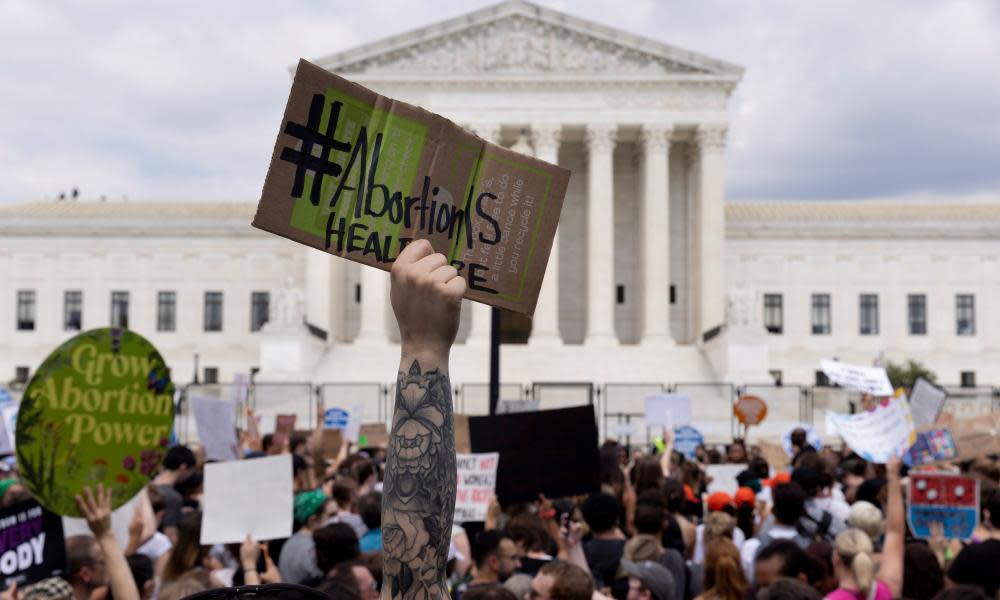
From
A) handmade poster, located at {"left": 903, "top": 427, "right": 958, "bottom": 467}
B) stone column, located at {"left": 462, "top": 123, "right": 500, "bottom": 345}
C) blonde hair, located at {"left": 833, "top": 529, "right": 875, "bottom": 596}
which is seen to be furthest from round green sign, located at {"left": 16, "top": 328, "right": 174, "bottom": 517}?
stone column, located at {"left": 462, "top": 123, "right": 500, "bottom": 345}

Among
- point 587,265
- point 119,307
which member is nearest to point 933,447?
point 587,265

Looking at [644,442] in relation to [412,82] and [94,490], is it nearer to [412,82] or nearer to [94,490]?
[412,82]

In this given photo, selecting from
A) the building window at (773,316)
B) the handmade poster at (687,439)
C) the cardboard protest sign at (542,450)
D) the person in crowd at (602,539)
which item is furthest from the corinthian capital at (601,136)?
the person in crowd at (602,539)

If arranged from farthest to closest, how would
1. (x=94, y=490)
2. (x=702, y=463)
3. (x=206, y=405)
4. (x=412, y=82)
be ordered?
(x=412, y=82) → (x=702, y=463) → (x=206, y=405) → (x=94, y=490)

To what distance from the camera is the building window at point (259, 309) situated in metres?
61.3

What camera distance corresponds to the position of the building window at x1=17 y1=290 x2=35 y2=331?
61.8 metres

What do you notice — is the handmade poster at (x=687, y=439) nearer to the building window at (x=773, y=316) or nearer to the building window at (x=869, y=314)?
the building window at (x=773, y=316)

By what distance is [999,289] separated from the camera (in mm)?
61281

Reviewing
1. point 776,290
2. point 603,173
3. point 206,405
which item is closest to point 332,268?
point 603,173

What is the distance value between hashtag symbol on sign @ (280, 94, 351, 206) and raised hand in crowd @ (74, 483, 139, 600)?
2.25m

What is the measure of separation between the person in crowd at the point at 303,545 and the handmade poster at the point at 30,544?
168 cm

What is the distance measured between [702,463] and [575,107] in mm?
39038

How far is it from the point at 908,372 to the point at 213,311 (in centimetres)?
3744

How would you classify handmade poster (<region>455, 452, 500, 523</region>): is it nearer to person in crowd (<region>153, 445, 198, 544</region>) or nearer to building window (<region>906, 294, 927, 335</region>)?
person in crowd (<region>153, 445, 198, 544</region>)
